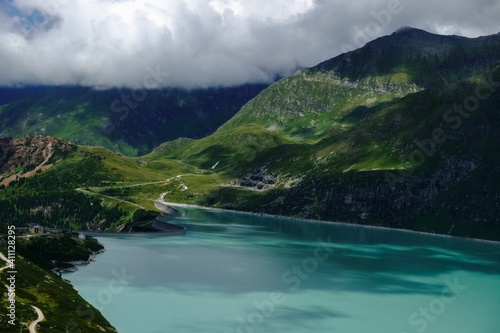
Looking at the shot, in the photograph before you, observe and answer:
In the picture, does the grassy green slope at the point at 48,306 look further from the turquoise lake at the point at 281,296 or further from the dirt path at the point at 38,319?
the turquoise lake at the point at 281,296

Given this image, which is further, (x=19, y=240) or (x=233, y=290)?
(x=19, y=240)

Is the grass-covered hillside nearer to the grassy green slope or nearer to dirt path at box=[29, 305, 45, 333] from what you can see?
the grassy green slope

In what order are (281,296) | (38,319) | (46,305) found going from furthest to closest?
(281,296), (46,305), (38,319)

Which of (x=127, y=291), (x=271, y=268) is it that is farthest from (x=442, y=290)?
(x=127, y=291)

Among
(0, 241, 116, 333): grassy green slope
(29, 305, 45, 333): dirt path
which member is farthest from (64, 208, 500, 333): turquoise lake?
(29, 305, 45, 333): dirt path

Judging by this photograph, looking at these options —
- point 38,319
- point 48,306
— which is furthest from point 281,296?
point 38,319

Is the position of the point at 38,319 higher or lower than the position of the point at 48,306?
higher

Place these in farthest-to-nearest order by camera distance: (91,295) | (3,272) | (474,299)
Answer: (474,299), (91,295), (3,272)

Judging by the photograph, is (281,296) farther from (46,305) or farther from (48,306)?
(46,305)

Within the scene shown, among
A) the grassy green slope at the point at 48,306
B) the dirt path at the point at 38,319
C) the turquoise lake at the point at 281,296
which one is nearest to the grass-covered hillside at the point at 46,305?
the grassy green slope at the point at 48,306

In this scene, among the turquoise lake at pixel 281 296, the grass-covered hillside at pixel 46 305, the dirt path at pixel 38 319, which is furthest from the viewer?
the turquoise lake at pixel 281 296

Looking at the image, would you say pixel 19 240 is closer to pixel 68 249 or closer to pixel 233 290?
pixel 68 249
